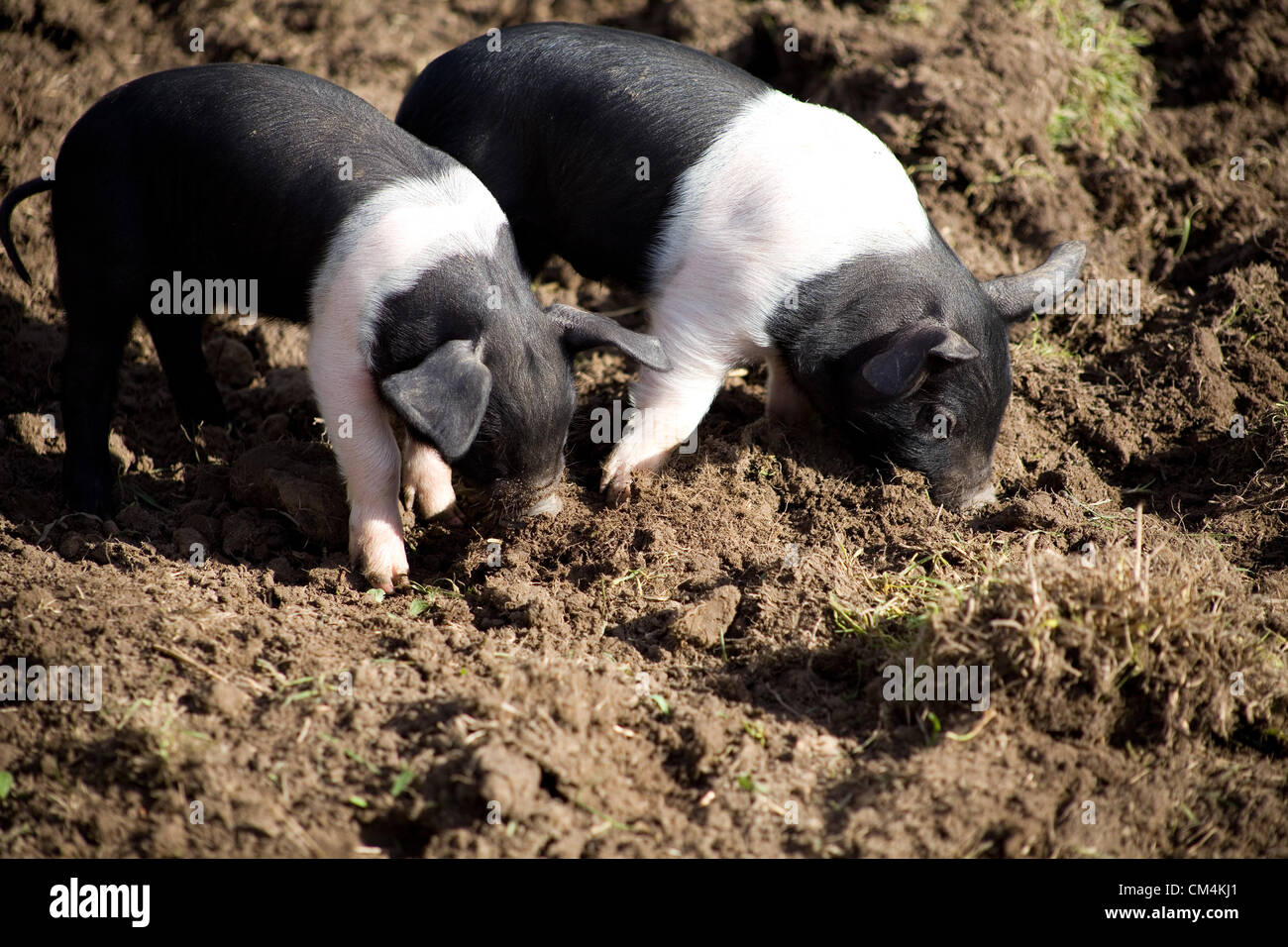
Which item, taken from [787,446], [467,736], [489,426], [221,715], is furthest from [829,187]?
[221,715]

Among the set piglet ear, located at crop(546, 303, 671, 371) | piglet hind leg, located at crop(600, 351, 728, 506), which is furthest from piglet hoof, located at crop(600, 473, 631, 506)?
piglet ear, located at crop(546, 303, 671, 371)

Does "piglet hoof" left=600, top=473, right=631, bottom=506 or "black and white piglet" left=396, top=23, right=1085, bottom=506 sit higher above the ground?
"black and white piglet" left=396, top=23, right=1085, bottom=506

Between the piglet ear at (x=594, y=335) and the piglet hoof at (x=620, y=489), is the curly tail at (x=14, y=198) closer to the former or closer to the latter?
the piglet ear at (x=594, y=335)

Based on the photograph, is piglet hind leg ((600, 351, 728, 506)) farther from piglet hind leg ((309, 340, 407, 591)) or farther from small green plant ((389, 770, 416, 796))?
small green plant ((389, 770, 416, 796))

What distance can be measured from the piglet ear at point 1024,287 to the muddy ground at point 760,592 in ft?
2.26

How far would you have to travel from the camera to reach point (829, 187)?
4941mm

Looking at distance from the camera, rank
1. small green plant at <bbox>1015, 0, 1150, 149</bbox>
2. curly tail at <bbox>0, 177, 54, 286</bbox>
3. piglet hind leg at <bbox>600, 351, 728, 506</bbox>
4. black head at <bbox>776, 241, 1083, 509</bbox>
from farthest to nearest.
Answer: small green plant at <bbox>1015, 0, 1150, 149</bbox> < curly tail at <bbox>0, 177, 54, 286</bbox> < piglet hind leg at <bbox>600, 351, 728, 506</bbox> < black head at <bbox>776, 241, 1083, 509</bbox>

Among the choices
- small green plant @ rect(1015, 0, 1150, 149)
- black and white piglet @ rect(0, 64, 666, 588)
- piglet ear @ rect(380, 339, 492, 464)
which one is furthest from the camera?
small green plant @ rect(1015, 0, 1150, 149)

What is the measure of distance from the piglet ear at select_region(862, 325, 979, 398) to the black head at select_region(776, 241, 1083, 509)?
0.5 inches

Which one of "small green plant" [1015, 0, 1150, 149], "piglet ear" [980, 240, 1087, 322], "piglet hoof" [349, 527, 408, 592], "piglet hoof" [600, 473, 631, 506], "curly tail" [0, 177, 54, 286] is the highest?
"small green plant" [1015, 0, 1150, 149]

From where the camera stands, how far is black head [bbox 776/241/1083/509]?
4.80m

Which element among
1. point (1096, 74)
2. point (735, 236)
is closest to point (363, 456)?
point (735, 236)

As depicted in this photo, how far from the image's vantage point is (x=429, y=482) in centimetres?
509
